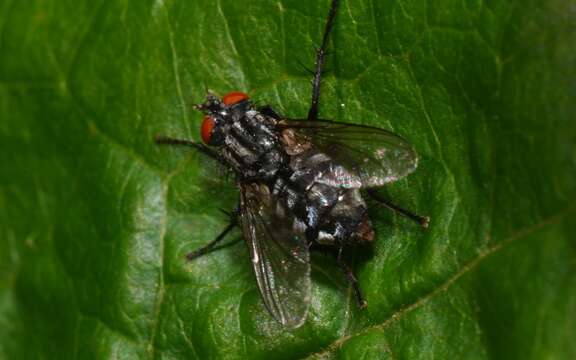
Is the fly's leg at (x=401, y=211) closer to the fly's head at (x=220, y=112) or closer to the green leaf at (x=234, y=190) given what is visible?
the green leaf at (x=234, y=190)

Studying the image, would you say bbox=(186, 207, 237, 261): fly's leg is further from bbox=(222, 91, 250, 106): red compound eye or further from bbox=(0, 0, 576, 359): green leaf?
bbox=(222, 91, 250, 106): red compound eye

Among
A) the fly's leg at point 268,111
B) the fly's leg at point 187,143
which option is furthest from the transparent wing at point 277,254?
Result: the fly's leg at point 268,111

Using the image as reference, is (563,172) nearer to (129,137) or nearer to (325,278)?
(325,278)

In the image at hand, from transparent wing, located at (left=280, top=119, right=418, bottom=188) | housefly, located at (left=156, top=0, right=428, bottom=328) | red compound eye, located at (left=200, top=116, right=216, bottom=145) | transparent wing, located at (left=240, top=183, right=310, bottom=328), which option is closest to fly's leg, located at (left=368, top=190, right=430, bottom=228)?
housefly, located at (left=156, top=0, right=428, bottom=328)

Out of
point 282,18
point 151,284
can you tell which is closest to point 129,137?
point 151,284

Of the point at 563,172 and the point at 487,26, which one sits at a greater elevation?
the point at 487,26

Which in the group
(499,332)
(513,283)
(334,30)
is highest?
(334,30)

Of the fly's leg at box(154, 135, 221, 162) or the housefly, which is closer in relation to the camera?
the housefly

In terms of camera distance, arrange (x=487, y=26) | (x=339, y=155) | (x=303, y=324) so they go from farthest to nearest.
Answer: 1. (x=339, y=155)
2. (x=303, y=324)
3. (x=487, y=26)
